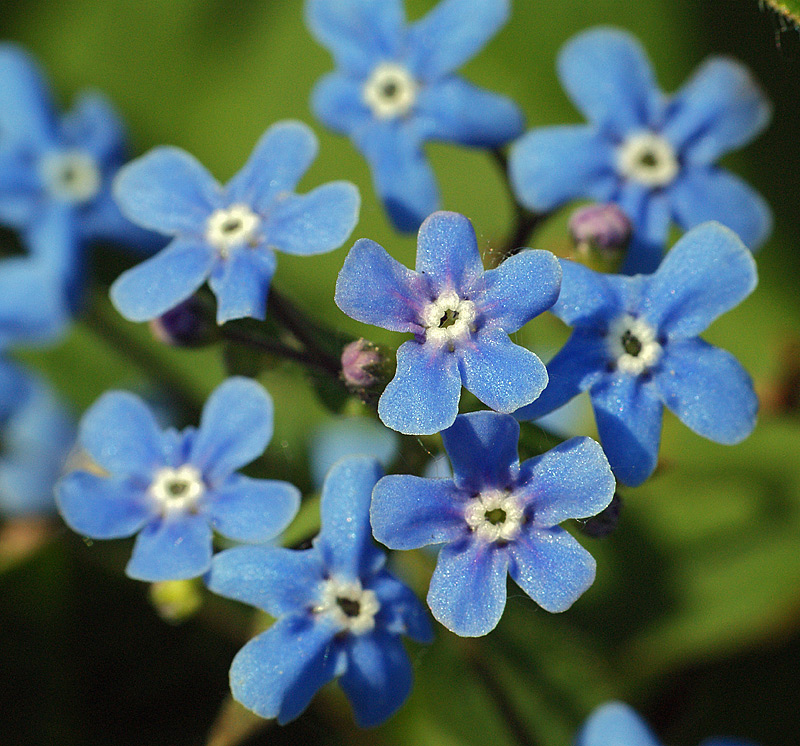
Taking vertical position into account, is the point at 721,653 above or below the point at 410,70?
below

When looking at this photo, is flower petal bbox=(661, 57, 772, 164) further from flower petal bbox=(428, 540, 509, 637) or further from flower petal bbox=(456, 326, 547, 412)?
flower petal bbox=(428, 540, 509, 637)

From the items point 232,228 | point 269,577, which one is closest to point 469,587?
point 269,577

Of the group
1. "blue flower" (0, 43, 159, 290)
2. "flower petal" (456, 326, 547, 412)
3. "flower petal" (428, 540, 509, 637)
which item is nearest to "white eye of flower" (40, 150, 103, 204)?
"blue flower" (0, 43, 159, 290)

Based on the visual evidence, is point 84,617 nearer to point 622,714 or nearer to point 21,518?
point 21,518

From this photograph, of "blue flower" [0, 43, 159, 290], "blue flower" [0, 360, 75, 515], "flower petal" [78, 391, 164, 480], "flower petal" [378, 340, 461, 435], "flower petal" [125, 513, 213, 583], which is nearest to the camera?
"flower petal" [378, 340, 461, 435]

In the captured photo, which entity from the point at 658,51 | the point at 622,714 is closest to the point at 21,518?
the point at 622,714

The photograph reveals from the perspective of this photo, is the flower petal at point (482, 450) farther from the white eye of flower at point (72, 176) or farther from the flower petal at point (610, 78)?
the white eye of flower at point (72, 176)

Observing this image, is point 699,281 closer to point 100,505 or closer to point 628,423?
point 628,423
